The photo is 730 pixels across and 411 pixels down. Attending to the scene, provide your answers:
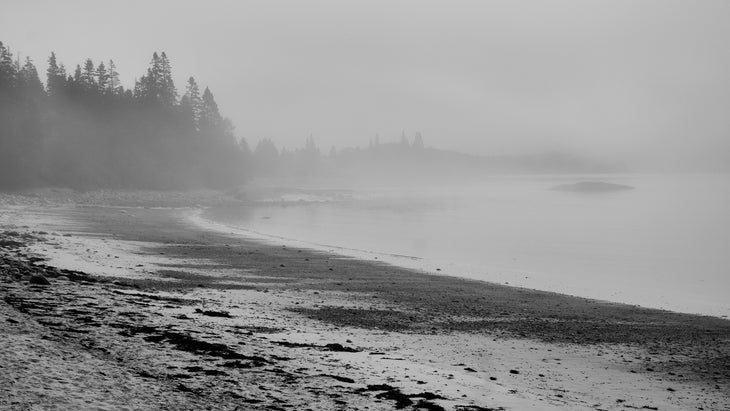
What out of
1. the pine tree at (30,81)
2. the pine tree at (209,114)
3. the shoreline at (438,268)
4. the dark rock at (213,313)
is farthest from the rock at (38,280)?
the pine tree at (209,114)

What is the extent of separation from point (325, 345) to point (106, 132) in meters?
78.8

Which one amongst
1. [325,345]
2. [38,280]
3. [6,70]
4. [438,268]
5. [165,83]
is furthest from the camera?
[165,83]

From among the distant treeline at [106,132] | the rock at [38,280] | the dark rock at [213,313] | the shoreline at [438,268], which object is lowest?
the dark rock at [213,313]

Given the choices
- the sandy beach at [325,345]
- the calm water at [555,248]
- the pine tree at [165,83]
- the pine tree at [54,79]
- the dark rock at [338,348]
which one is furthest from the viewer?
the pine tree at [165,83]

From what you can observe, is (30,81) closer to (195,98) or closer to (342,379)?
(195,98)

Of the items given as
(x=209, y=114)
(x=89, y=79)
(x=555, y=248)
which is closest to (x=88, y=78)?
→ (x=89, y=79)

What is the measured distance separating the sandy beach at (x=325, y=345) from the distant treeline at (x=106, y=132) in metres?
52.1

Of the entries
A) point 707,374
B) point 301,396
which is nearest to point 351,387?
point 301,396

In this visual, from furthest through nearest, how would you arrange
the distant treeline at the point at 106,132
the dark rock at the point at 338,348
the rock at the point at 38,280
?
1. the distant treeline at the point at 106,132
2. the rock at the point at 38,280
3. the dark rock at the point at 338,348

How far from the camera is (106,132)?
258 feet

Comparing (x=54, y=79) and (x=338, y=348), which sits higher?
(x=54, y=79)

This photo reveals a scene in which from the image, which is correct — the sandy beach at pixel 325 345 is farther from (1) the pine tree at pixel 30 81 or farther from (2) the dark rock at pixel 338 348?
(1) the pine tree at pixel 30 81

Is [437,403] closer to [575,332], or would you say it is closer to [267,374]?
[267,374]

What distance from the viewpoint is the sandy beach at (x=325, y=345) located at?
6941mm
